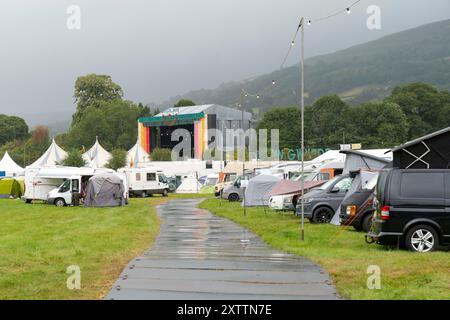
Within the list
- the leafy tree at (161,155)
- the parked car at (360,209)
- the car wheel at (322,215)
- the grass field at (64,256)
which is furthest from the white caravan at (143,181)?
the leafy tree at (161,155)

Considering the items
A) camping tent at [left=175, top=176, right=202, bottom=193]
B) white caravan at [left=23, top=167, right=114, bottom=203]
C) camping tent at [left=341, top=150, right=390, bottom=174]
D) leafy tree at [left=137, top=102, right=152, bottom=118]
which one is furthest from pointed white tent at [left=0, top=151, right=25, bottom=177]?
leafy tree at [left=137, top=102, right=152, bottom=118]

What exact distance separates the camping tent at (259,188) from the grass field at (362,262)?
13.7m

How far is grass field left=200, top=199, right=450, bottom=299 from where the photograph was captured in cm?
959

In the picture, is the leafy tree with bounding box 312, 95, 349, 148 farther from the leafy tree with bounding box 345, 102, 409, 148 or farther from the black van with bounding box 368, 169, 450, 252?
the black van with bounding box 368, 169, 450, 252

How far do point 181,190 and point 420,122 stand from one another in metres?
52.5

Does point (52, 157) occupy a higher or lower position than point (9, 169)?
higher

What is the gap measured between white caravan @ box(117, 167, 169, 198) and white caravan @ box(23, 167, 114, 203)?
1131 cm

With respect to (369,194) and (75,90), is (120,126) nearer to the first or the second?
(75,90)

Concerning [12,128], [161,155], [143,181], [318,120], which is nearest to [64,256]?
[143,181]

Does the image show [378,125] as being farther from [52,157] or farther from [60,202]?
[60,202]

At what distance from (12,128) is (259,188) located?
146109 millimetres

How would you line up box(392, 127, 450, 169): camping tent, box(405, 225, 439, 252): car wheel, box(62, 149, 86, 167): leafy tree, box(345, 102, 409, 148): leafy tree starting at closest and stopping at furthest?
box(405, 225, 439, 252): car wheel → box(392, 127, 450, 169): camping tent → box(62, 149, 86, 167): leafy tree → box(345, 102, 409, 148): leafy tree

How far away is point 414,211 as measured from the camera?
1459 centimetres
